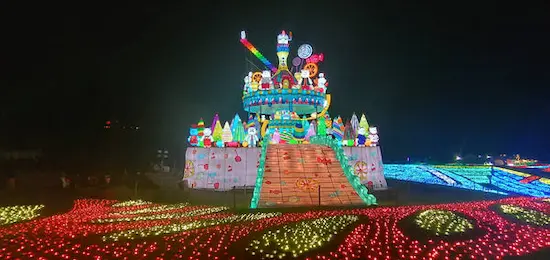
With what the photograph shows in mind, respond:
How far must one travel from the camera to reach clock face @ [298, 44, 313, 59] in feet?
85.1

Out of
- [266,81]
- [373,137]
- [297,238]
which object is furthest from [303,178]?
[266,81]

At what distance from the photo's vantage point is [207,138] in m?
20.8

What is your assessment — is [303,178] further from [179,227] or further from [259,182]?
[179,227]

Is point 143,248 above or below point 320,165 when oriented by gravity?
below

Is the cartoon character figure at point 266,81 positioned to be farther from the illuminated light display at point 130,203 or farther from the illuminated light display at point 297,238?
the illuminated light display at point 297,238

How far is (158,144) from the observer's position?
40094mm

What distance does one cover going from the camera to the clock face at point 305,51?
85.1ft

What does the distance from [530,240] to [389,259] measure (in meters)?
4.22

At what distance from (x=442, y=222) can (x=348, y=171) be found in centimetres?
688

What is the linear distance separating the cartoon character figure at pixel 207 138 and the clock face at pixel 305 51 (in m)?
8.89

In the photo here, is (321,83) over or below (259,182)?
over

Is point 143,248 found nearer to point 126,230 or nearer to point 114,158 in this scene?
point 126,230

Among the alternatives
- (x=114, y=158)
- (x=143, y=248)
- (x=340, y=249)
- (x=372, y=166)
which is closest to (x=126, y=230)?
(x=143, y=248)

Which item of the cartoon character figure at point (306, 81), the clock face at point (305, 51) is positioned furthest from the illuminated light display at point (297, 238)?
the clock face at point (305, 51)
